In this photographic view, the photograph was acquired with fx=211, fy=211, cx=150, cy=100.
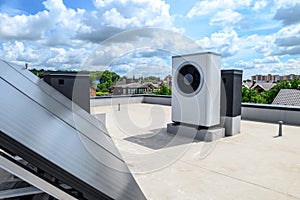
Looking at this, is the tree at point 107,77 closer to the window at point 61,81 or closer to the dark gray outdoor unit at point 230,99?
the window at point 61,81

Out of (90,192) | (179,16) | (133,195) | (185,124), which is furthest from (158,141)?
(90,192)

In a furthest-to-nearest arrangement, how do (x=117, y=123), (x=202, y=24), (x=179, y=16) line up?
(x=117, y=123) < (x=202, y=24) < (x=179, y=16)

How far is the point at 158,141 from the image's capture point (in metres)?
6.25

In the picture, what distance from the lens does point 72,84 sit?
553 centimetres

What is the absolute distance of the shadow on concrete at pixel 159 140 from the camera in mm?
5852

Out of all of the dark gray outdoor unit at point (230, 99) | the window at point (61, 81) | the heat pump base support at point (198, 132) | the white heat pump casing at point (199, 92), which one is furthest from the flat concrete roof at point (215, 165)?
the window at point (61, 81)

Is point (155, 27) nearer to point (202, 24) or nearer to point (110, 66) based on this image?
point (110, 66)

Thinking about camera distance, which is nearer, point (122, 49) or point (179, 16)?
point (122, 49)

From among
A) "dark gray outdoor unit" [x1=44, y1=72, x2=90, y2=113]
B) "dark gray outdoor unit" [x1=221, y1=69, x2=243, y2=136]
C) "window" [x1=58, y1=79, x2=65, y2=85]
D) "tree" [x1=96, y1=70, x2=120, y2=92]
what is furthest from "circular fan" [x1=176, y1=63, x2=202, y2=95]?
"window" [x1=58, y1=79, x2=65, y2=85]

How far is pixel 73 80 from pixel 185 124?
3.80m

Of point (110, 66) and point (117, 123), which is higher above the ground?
point (110, 66)

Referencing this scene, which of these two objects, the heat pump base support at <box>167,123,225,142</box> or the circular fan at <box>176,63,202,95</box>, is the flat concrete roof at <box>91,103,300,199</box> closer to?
the heat pump base support at <box>167,123,225,142</box>

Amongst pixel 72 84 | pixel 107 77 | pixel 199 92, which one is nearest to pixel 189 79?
pixel 199 92

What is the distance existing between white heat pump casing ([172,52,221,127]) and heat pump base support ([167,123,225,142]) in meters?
0.17
